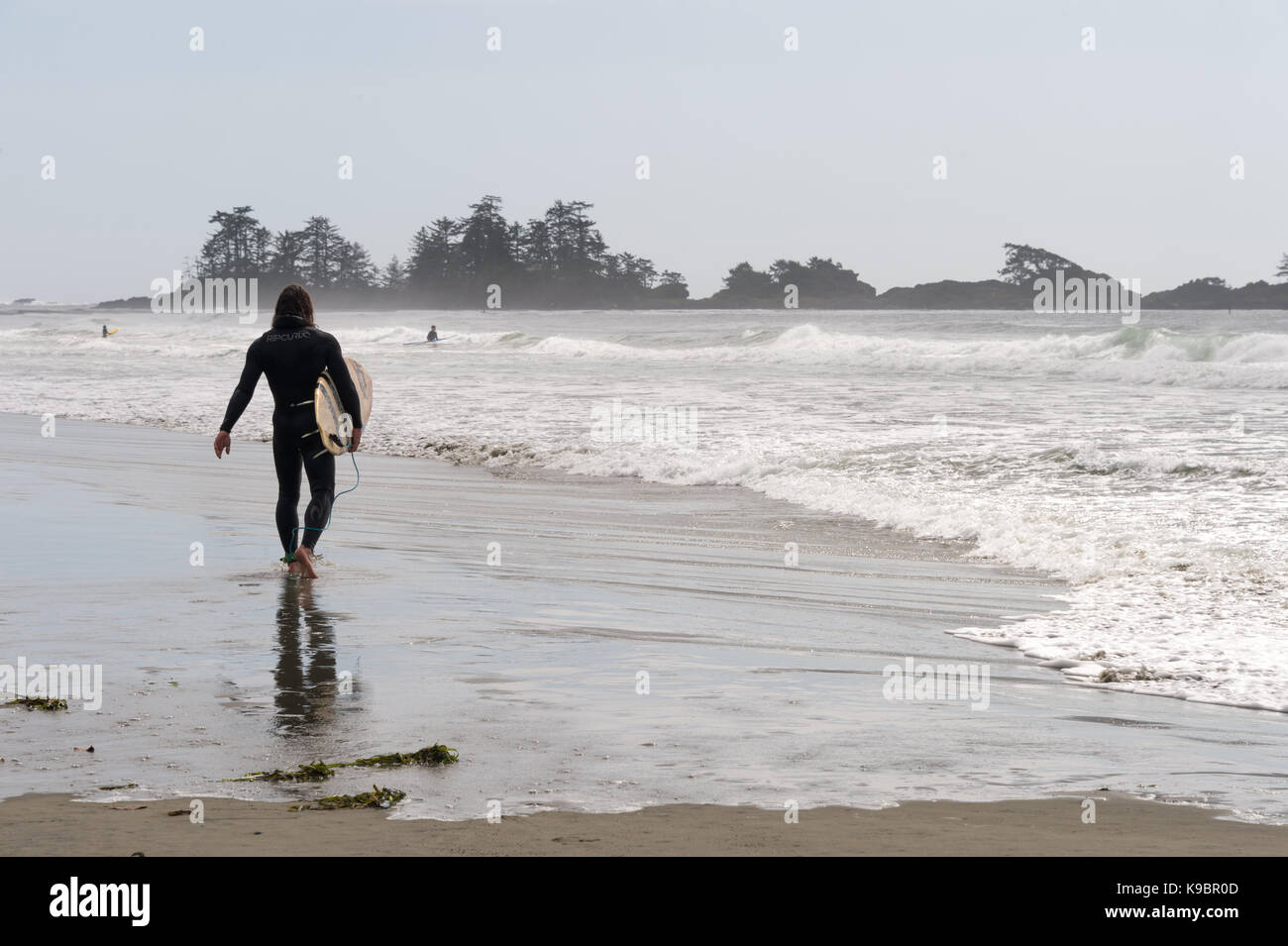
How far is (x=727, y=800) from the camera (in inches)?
153

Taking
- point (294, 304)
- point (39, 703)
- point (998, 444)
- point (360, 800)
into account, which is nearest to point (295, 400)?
point (294, 304)

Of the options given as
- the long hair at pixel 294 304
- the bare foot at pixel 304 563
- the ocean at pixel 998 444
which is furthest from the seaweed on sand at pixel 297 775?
the long hair at pixel 294 304

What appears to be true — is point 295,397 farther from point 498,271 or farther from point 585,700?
point 498,271

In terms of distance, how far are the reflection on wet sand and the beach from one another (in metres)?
0.02

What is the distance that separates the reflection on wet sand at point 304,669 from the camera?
481 cm

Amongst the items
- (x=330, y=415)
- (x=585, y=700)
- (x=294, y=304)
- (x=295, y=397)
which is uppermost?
(x=294, y=304)

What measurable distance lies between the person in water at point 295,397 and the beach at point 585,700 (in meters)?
0.44

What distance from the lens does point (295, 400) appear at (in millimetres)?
8156

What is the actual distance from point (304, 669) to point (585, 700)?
1.33 metres

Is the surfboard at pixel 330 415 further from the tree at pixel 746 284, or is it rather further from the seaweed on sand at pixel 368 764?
the tree at pixel 746 284

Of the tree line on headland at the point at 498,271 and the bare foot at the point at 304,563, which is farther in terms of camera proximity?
the tree line on headland at the point at 498,271

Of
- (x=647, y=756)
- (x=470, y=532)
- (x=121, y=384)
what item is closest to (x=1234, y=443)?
(x=470, y=532)
